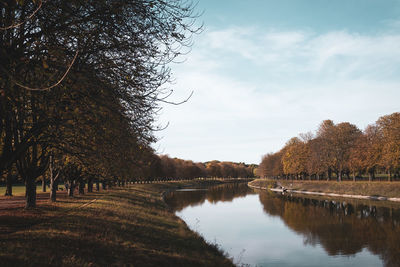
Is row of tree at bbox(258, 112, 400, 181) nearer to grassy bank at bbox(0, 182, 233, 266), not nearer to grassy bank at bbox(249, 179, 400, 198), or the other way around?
grassy bank at bbox(249, 179, 400, 198)

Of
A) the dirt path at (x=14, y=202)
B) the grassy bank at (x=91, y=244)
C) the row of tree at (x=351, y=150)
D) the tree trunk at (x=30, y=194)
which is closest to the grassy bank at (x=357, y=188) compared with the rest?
the row of tree at (x=351, y=150)

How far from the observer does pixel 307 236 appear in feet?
97.1

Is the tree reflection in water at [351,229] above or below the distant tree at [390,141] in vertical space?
below

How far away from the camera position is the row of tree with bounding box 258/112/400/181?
2450 inches

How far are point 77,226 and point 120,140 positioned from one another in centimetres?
775

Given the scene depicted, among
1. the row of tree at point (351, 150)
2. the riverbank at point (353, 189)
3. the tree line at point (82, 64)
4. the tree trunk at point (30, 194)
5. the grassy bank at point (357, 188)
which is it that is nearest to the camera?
the tree line at point (82, 64)

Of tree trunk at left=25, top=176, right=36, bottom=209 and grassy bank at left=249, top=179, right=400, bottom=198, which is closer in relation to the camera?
tree trunk at left=25, top=176, right=36, bottom=209

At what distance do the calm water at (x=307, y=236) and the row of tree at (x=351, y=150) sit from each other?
21.7 metres

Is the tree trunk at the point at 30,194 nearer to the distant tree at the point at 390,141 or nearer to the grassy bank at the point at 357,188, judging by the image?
the grassy bank at the point at 357,188

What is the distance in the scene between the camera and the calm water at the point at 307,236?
→ 22.4 m

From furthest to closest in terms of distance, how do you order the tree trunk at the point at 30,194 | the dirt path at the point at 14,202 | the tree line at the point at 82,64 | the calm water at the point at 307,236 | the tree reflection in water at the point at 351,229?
1. the dirt path at the point at 14,202
2. the tree reflection in water at the point at 351,229
3. the tree trunk at the point at 30,194
4. the calm water at the point at 307,236
5. the tree line at the point at 82,64

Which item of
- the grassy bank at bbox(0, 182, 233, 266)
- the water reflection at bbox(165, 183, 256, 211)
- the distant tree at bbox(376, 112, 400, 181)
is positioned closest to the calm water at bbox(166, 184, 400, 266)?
the grassy bank at bbox(0, 182, 233, 266)

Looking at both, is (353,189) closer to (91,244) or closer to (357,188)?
(357,188)

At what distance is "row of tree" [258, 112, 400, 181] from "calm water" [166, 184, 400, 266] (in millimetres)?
21660
